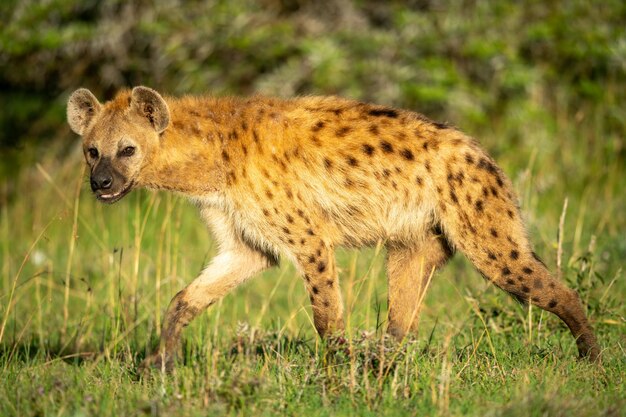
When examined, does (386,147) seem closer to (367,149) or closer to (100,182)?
(367,149)

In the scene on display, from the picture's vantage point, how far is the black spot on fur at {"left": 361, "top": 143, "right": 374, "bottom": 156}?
4.86m

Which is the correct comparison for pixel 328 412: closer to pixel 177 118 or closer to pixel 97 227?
pixel 177 118

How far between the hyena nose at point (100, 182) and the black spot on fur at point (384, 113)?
1.36 meters

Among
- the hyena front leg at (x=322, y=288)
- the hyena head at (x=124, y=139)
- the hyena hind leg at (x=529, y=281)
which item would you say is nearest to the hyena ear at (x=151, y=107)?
the hyena head at (x=124, y=139)

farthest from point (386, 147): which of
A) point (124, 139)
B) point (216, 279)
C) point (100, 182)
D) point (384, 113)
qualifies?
point (100, 182)

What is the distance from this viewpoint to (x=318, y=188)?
4.80 meters

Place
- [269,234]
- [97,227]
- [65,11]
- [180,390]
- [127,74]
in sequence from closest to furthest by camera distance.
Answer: [180,390] → [269,234] → [97,227] → [65,11] → [127,74]

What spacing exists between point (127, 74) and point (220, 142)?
5425mm

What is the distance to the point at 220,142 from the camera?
192 inches

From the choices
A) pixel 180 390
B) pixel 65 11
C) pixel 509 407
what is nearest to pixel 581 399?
pixel 509 407

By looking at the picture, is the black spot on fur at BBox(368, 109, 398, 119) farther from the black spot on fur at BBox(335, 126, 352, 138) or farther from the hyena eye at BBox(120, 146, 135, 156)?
the hyena eye at BBox(120, 146, 135, 156)

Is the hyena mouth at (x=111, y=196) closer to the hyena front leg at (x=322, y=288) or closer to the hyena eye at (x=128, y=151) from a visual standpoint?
the hyena eye at (x=128, y=151)

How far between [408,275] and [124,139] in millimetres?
1595

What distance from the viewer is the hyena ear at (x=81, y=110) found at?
197 inches
